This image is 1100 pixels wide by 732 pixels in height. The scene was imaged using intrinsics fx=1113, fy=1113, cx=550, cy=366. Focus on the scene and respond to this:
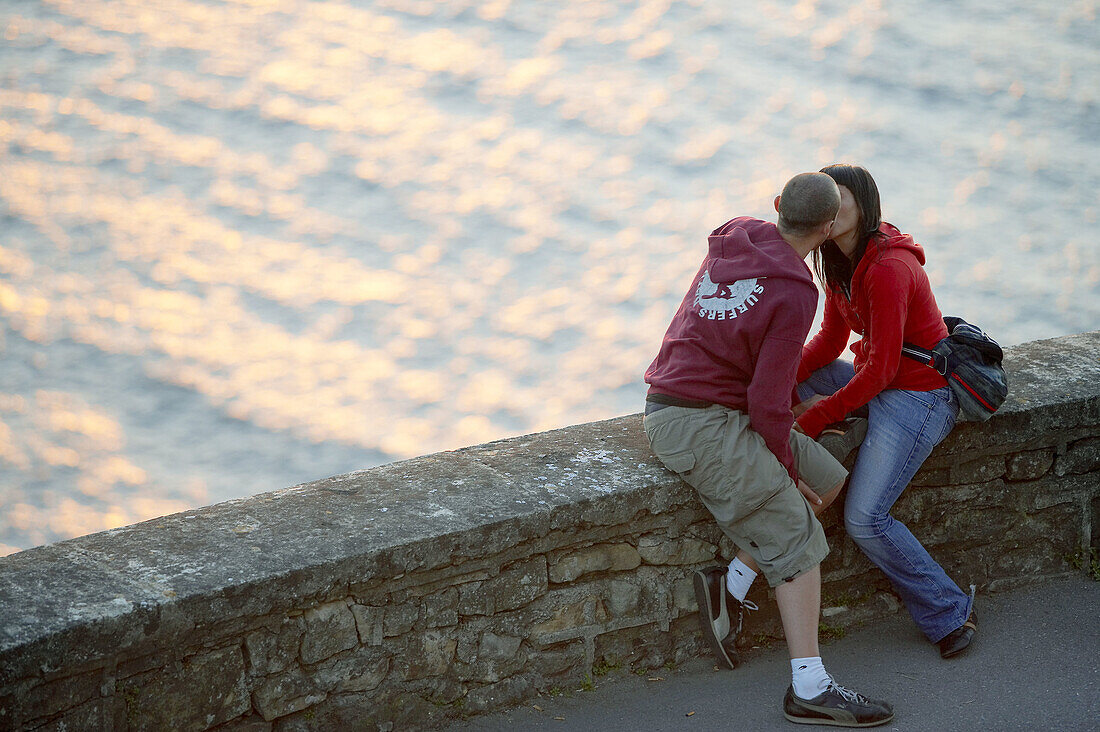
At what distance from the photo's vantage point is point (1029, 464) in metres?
3.37

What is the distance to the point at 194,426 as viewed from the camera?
7.07 metres

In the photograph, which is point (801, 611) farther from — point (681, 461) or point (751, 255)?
point (751, 255)

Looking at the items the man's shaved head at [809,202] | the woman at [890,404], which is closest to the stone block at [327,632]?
the woman at [890,404]

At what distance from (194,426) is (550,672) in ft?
15.6

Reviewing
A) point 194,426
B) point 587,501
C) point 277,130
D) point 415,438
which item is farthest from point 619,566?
point 277,130

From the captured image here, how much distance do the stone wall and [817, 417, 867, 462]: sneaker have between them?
184 millimetres

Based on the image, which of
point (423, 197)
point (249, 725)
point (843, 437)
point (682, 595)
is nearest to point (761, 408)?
point (843, 437)

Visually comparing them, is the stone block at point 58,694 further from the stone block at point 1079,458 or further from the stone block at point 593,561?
the stone block at point 1079,458

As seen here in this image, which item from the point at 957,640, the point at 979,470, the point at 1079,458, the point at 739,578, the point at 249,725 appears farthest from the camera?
the point at 1079,458

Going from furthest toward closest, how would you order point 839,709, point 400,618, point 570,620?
1. point 570,620
2. point 839,709
3. point 400,618

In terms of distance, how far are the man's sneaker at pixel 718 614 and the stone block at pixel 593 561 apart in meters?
0.20

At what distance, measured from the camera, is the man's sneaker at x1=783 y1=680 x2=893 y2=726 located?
2758mm

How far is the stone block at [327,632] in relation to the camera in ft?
8.37

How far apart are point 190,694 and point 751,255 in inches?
66.2
